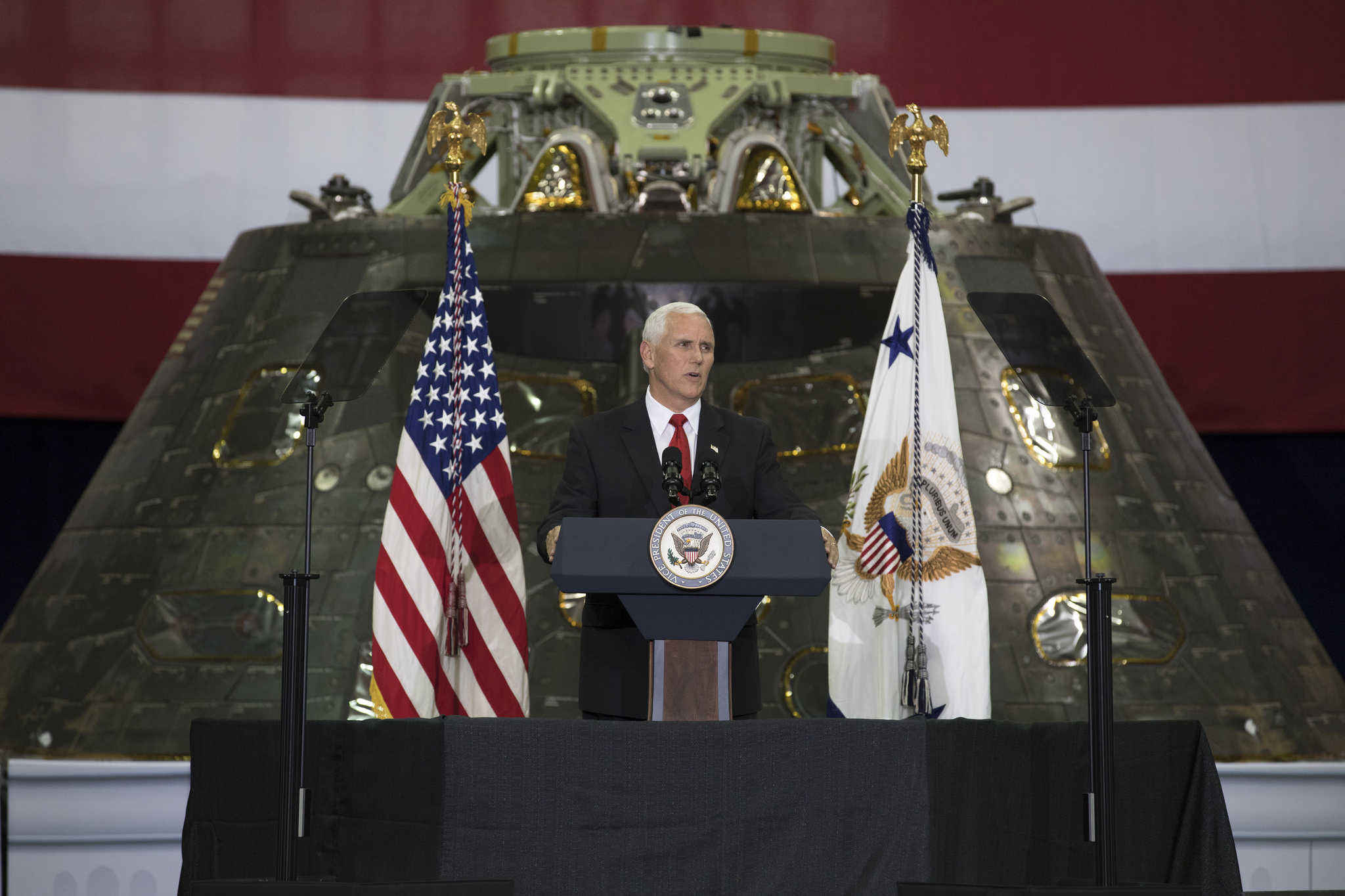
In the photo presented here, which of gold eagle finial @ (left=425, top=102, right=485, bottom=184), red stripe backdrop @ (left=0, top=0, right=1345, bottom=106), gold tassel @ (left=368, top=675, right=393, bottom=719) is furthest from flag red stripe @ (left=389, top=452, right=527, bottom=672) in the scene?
red stripe backdrop @ (left=0, top=0, right=1345, bottom=106)

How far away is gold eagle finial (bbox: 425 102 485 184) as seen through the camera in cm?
432

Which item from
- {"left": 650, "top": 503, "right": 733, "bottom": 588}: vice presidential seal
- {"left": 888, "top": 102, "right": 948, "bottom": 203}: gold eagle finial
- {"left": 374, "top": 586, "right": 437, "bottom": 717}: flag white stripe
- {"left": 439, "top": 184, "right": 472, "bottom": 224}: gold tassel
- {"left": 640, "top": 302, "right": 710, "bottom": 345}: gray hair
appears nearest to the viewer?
{"left": 650, "top": 503, "right": 733, "bottom": 588}: vice presidential seal

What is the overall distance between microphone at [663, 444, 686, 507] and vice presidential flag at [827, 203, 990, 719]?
1395 mm

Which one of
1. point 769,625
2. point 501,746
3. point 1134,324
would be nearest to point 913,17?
point 1134,324

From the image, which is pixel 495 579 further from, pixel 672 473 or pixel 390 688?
pixel 672 473

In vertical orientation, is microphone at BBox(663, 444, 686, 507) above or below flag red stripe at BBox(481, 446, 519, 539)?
below

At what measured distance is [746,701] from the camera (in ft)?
10.0

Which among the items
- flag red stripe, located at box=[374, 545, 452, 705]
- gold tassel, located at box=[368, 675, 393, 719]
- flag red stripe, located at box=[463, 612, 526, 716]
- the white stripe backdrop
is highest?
the white stripe backdrop

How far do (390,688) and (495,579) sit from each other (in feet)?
1.32

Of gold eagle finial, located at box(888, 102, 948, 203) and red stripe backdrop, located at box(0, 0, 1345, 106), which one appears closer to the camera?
gold eagle finial, located at box(888, 102, 948, 203)

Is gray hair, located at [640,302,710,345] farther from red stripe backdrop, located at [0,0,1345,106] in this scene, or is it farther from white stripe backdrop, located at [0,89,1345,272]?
red stripe backdrop, located at [0,0,1345,106]

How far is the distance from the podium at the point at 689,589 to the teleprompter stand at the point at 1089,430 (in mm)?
530

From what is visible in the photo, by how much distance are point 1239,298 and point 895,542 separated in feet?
9.82

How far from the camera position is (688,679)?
281 cm
